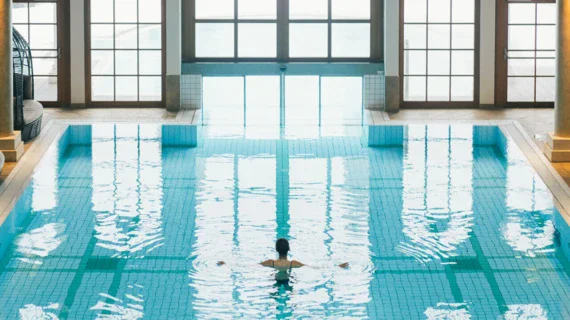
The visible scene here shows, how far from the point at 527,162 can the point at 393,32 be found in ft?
14.2

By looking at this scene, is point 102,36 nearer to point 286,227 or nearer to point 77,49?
point 77,49

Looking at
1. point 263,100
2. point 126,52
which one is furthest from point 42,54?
point 263,100

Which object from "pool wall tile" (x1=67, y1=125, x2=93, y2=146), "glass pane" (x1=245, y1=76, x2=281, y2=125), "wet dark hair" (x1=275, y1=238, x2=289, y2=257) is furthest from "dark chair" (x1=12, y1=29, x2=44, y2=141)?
"wet dark hair" (x1=275, y1=238, x2=289, y2=257)

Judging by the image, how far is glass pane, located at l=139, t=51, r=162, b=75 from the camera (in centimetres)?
2041

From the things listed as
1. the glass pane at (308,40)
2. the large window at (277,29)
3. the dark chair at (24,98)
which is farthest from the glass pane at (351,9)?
the dark chair at (24,98)

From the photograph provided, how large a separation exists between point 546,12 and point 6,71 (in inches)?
361

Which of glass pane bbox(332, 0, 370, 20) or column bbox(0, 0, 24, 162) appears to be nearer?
column bbox(0, 0, 24, 162)

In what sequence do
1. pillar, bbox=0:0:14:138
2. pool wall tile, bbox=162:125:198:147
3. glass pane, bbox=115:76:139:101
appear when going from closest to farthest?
1. pillar, bbox=0:0:14:138
2. pool wall tile, bbox=162:125:198:147
3. glass pane, bbox=115:76:139:101

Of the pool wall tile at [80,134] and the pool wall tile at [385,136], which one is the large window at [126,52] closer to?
the pool wall tile at [80,134]

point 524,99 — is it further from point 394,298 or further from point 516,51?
point 394,298

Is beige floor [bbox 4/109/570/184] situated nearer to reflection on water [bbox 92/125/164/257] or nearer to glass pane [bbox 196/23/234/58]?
reflection on water [bbox 92/125/164/257]

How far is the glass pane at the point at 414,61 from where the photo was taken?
20.5m

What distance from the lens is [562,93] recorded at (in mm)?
16375

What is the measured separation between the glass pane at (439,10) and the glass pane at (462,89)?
1042 mm
